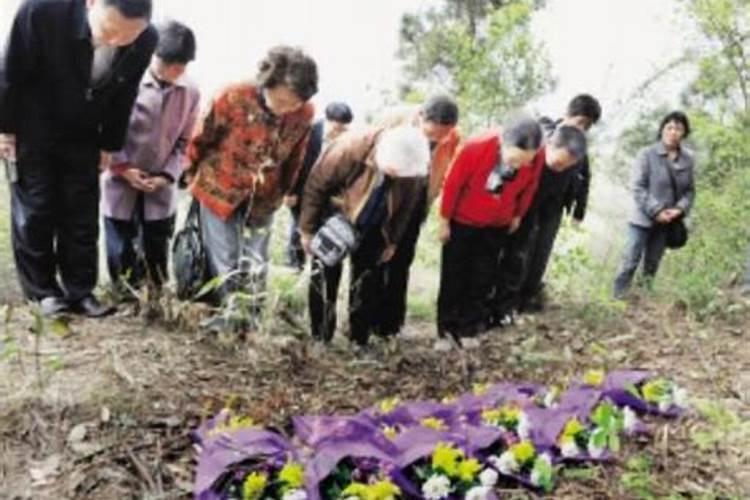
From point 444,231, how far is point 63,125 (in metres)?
2.12

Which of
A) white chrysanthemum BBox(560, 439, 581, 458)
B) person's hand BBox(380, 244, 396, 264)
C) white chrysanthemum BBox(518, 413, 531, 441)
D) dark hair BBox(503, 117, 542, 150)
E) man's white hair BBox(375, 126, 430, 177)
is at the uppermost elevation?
dark hair BBox(503, 117, 542, 150)

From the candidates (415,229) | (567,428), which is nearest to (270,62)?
(415,229)

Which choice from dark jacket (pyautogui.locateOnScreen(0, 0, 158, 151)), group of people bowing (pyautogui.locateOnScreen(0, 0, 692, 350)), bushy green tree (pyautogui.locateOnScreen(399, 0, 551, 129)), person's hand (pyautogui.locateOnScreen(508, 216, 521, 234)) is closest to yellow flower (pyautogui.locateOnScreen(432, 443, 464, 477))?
group of people bowing (pyautogui.locateOnScreen(0, 0, 692, 350))

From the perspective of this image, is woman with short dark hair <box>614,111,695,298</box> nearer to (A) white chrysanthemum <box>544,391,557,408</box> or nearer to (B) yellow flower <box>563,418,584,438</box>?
(A) white chrysanthemum <box>544,391,557,408</box>

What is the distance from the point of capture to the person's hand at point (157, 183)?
4.65 m

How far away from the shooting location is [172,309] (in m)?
4.07

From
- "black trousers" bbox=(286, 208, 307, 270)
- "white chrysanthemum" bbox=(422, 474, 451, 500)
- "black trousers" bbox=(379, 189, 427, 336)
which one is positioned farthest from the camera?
"black trousers" bbox=(286, 208, 307, 270)

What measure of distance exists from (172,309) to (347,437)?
64.2 inches

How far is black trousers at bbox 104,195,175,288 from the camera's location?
477 centimetres

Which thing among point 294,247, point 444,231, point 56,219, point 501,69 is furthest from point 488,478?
point 501,69

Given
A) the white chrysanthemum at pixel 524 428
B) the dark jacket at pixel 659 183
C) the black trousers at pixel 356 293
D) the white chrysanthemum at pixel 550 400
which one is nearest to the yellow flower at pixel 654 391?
the white chrysanthemum at pixel 550 400

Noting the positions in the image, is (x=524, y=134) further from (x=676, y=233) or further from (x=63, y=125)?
(x=676, y=233)

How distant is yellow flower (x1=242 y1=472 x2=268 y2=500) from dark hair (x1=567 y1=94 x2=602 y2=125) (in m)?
3.98

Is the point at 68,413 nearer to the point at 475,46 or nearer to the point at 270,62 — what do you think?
the point at 270,62
